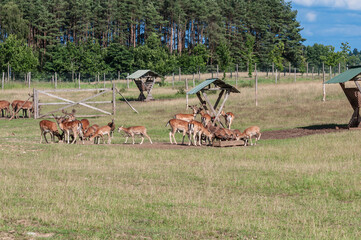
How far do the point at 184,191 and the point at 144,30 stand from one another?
10259 cm

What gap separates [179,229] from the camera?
10133 mm

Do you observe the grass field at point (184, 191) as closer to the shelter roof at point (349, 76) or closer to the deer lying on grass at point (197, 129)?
the deer lying on grass at point (197, 129)

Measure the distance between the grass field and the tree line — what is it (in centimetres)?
6904

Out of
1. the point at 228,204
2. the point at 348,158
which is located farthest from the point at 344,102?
the point at 228,204

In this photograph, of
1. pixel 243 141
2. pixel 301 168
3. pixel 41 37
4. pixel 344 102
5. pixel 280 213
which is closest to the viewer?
pixel 280 213

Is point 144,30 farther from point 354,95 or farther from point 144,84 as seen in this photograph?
point 354,95

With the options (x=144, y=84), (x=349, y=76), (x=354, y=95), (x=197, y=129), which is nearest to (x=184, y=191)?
(x=197, y=129)

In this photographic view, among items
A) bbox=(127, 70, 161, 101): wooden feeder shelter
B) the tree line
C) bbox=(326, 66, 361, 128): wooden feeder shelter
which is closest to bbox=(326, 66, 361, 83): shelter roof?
bbox=(326, 66, 361, 128): wooden feeder shelter

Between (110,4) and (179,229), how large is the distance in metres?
104

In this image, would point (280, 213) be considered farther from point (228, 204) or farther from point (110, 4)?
point (110, 4)

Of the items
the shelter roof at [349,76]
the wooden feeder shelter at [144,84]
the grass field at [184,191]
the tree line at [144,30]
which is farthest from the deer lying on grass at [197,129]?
the tree line at [144,30]

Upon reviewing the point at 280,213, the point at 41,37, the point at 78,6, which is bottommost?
the point at 280,213

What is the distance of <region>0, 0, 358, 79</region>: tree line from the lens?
9562 centimetres

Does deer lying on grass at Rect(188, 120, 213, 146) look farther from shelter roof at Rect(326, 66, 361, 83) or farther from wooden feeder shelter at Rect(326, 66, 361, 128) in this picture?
wooden feeder shelter at Rect(326, 66, 361, 128)
